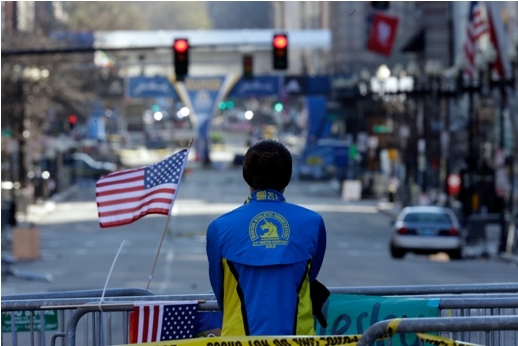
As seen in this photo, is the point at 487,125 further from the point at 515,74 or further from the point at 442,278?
the point at 442,278

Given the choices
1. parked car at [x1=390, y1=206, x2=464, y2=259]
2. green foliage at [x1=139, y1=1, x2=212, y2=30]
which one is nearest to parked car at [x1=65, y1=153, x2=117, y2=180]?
parked car at [x1=390, y1=206, x2=464, y2=259]

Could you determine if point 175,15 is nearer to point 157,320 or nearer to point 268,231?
point 157,320

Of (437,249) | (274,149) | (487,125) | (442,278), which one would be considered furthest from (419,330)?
(487,125)

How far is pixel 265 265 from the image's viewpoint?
4988 millimetres

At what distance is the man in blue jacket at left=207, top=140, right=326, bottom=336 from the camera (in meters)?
5.00

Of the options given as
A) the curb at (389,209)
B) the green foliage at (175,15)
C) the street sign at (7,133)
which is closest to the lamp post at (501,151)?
the curb at (389,209)

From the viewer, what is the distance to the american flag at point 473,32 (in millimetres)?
31562

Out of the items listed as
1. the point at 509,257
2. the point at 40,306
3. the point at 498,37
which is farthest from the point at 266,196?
the point at 498,37

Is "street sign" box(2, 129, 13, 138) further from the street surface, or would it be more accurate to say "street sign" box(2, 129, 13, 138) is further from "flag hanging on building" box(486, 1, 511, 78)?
"flag hanging on building" box(486, 1, 511, 78)

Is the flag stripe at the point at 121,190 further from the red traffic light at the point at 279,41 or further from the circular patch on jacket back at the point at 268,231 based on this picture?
the red traffic light at the point at 279,41

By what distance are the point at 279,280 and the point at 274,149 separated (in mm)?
622

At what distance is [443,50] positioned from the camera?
64312 mm

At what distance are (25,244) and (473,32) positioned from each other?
1402 centimetres

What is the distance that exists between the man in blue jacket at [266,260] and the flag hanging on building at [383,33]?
117 feet
